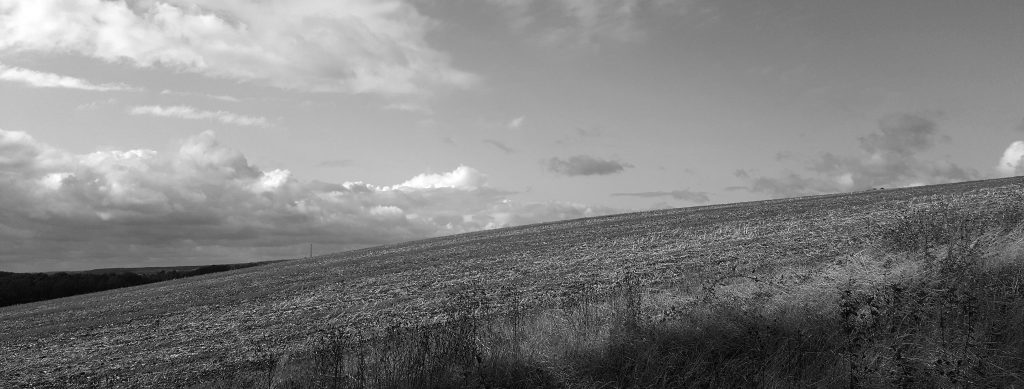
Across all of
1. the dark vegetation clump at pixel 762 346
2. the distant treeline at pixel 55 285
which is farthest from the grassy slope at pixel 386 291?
the distant treeline at pixel 55 285

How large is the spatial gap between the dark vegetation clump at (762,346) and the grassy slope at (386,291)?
3355 millimetres

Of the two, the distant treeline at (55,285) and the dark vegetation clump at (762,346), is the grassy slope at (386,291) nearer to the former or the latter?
the dark vegetation clump at (762,346)

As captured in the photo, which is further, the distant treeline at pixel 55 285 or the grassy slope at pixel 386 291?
the distant treeline at pixel 55 285

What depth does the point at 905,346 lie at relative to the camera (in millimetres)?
8484

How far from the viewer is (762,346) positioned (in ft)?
30.0

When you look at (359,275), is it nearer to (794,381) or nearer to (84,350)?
(84,350)

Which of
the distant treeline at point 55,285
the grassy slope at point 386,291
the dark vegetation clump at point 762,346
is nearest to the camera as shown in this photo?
the dark vegetation clump at point 762,346

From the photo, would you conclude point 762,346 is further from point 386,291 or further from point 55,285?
point 55,285

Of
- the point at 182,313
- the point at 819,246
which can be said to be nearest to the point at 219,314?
the point at 182,313

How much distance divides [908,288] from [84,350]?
27937 millimetres

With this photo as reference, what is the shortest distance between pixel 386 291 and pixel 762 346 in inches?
906

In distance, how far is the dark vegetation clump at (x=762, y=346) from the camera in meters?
7.92

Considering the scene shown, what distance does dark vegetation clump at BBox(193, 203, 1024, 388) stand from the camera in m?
7.92

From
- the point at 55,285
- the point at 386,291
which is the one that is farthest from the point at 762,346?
the point at 55,285
